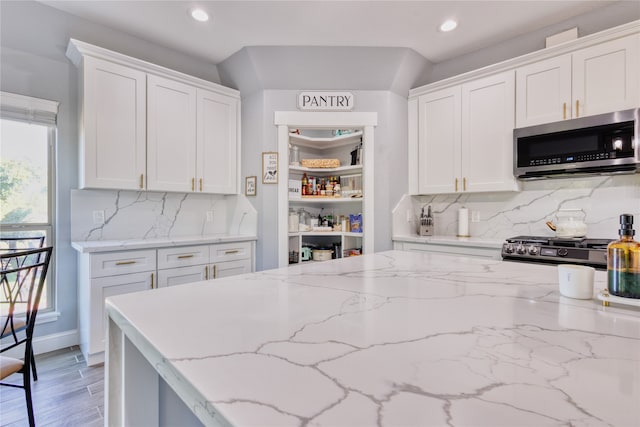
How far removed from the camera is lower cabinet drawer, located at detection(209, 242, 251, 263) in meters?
2.92

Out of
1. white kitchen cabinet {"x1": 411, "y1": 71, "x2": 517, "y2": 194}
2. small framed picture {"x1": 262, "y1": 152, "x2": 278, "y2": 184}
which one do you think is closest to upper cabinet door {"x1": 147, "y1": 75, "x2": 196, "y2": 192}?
small framed picture {"x1": 262, "y1": 152, "x2": 278, "y2": 184}

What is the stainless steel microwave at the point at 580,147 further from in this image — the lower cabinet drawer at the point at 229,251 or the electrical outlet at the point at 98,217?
the electrical outlet at the point at 98,217

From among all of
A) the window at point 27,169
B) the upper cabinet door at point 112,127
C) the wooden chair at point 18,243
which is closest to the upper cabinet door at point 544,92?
the upper cabinet door at point 112,127

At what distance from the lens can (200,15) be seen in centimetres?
258

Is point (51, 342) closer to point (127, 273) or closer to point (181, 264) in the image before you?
point (127, 273)

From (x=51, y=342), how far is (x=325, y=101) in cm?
323

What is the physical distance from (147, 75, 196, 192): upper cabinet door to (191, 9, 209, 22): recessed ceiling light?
617 millimetres

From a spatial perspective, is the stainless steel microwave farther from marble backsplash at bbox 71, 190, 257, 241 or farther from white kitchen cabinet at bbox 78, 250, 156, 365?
white kitchen cabinet at bbox 78, 250, 156, 365

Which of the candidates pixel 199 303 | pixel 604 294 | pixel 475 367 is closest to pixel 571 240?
pixel 604 294

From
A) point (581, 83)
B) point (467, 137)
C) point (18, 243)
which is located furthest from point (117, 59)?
point (581, 83)

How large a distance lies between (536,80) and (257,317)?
3.06 m

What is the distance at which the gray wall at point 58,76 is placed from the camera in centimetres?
238

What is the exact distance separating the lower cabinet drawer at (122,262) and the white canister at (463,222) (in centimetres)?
288

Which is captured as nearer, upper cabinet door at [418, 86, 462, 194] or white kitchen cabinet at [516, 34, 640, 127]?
white kitchen cabinet at [516, 34, 640, 127]
